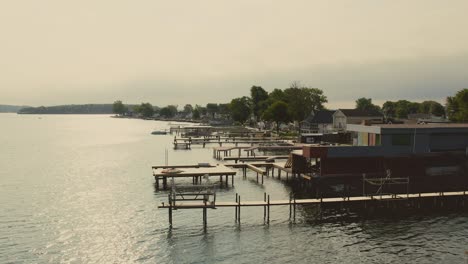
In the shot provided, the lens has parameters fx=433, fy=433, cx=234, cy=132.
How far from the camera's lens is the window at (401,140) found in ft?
210

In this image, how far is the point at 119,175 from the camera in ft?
245

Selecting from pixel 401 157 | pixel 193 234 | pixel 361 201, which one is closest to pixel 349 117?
pixel 401 157

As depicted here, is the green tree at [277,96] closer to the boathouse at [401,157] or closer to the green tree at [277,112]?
the green tree at [277,112]

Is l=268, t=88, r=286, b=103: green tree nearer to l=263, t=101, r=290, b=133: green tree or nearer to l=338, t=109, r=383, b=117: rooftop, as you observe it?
l=263, t=101, r=290, b=133: green tree

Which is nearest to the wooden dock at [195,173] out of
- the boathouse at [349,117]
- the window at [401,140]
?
the window at [401,140]

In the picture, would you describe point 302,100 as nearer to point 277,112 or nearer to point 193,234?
point 277,112

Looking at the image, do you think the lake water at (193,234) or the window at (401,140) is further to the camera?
the window at (401,140)

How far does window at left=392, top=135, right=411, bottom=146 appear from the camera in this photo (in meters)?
64.1

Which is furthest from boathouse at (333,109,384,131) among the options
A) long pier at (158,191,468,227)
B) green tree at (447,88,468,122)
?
long pier at (158,191,468,227)

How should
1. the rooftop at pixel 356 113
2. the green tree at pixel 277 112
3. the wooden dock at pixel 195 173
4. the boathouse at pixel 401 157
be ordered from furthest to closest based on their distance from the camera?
the green tree at pixel 277 112 → the rooftop at pixel 356 113 → the wooden dock at pixel 195 173 → the boathouse at pixel 401 157

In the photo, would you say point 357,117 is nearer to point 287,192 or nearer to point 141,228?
point 287,192

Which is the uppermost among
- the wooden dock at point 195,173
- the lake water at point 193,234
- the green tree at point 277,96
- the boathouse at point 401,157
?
the green tree at point 277,96

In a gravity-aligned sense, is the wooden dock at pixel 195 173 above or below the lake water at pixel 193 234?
above

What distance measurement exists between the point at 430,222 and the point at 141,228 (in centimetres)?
2947
